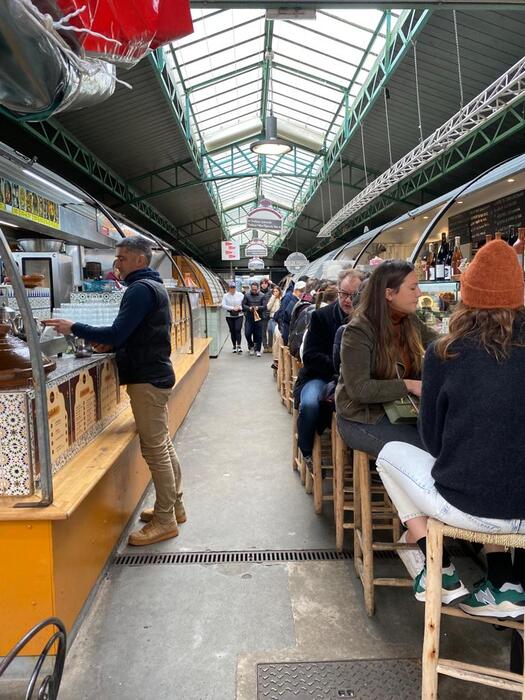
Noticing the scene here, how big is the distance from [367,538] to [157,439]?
1.32 m

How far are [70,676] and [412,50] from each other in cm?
710

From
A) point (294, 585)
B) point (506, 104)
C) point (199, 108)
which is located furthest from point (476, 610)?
point (199, 108)

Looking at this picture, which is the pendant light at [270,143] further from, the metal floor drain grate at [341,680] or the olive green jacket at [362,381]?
the metal floor drain grate at [341,680]

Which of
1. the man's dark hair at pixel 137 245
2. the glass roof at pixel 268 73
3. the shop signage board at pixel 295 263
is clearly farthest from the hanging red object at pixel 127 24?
the shop signage board at pixel 295 263

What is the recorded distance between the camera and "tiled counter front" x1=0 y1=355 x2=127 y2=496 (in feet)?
6.40

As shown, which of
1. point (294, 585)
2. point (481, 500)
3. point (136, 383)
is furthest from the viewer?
point (136, 383)

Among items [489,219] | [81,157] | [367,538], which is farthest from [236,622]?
[81,157]

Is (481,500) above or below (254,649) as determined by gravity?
above

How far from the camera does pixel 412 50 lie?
20.4 ft

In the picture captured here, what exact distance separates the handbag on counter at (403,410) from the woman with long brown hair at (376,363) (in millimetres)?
22

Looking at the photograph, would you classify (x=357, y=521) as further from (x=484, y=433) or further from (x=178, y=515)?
(x=484, y=433)

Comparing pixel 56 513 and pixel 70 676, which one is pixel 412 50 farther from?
pixel 70 676

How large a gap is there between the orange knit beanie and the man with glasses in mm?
1715

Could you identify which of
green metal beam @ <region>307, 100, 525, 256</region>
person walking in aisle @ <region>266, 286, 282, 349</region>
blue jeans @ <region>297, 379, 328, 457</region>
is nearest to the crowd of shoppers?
blue jeans @ <region>297, 379, 328, 457</region>
